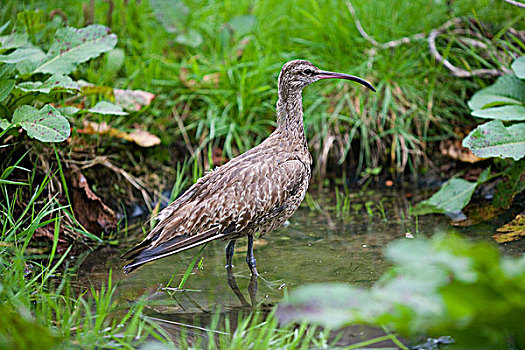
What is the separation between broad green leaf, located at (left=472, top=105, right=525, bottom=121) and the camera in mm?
5523

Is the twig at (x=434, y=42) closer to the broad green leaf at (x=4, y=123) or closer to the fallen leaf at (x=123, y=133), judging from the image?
the fallen leaf at (x=123, y=133)

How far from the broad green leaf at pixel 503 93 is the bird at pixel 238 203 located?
196 cm

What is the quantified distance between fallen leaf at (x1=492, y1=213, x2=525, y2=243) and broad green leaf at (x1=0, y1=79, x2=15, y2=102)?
167 inches

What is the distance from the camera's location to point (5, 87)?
16.5 ft

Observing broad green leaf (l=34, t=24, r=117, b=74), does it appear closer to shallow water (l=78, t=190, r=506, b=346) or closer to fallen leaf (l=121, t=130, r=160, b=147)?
fallen leaf (l=121, t=130, r=160, b=147)

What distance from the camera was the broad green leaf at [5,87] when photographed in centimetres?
499

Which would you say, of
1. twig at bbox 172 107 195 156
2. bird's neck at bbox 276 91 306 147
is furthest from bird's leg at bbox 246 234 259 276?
twig at bbox 172 107 195 156

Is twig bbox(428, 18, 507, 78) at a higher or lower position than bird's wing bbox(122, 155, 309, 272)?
higher

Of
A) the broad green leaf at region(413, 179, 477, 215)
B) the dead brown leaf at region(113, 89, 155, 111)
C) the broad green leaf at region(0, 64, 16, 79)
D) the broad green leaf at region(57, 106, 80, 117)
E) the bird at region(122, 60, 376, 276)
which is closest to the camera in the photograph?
the bird at region(122, 60, 376, 276)

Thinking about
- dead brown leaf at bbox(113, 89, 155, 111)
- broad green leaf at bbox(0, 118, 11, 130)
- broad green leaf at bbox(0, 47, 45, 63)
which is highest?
broad green leaf at bbox(0, 47, 45, 63)

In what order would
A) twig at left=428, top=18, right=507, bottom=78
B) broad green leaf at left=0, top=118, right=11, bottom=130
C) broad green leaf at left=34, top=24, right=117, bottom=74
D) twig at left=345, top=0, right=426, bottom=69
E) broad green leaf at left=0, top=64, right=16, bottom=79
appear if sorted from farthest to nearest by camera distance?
1. twig at left=345, top=0, right=426, bottom=69
2. twig at left=428, top=18, right=507, bottom=78
3. broad green leaf at left=34, top=24, right=117, bottom=74
4. broad green leaf at left=0, top=64, right=16, bottom=79
5. broad green leaf at left=0, top=118, right=11, bottom=130

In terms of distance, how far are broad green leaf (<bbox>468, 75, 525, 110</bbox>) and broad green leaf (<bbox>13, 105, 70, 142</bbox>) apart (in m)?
3.78

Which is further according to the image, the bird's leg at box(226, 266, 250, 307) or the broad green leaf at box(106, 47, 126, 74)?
the broad green leaf at box(106, 47, 126, 74)

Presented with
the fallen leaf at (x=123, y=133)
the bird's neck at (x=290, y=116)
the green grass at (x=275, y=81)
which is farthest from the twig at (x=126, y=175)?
the bird's neck at (x=290, y=116)
